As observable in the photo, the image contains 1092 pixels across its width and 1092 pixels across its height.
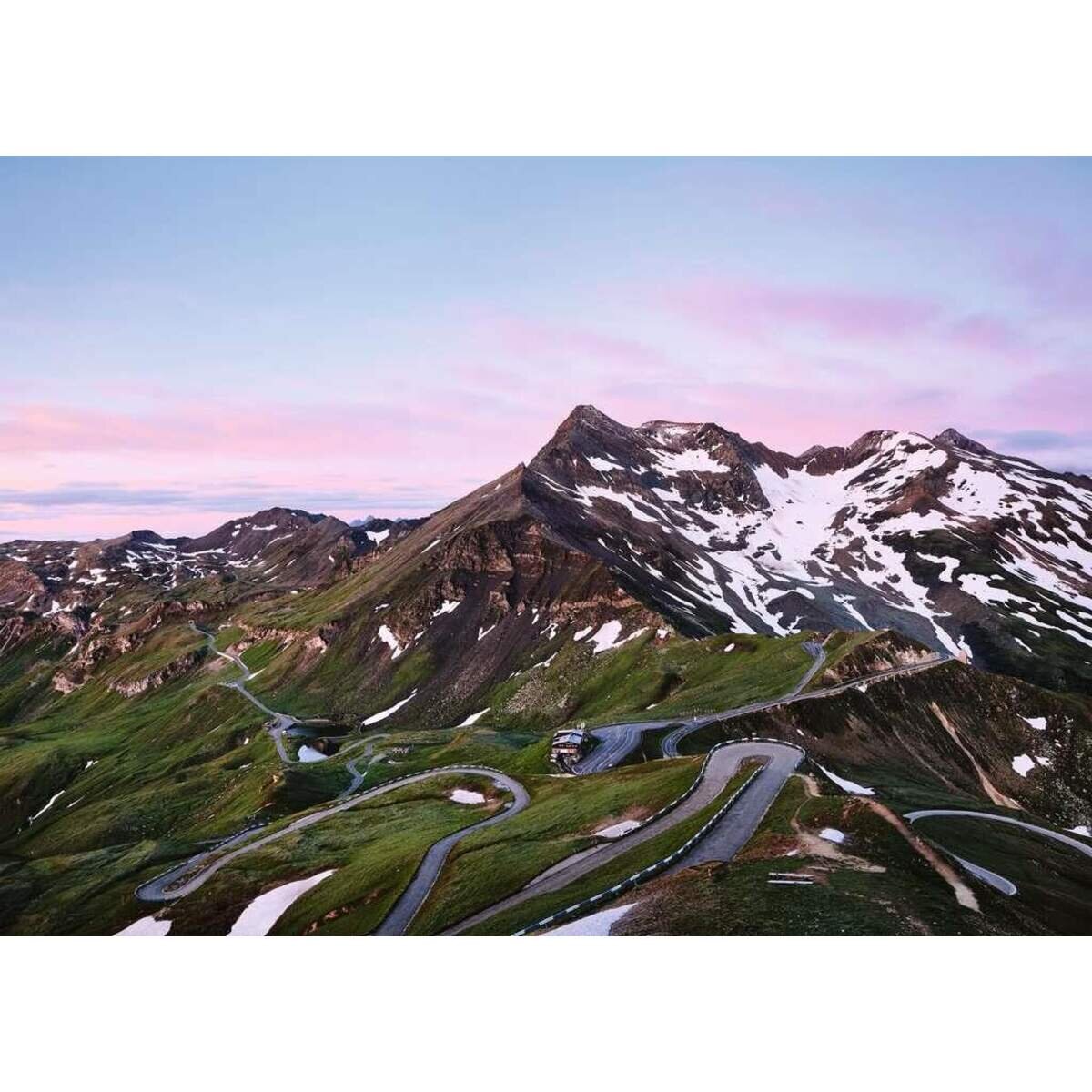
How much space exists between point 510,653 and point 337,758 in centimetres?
6622

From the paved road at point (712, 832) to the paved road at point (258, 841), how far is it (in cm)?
1354

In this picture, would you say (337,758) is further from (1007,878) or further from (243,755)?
(1007,878)

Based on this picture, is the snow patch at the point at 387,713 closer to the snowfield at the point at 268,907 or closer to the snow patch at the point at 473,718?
the snow patch at the point at 473,718

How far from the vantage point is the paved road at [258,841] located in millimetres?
71188

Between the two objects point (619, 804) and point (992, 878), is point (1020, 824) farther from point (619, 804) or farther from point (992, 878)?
point (619, 804)

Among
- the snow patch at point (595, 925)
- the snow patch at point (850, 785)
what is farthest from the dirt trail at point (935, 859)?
the snow patch at point (850, 785)

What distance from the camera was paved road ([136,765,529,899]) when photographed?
234 feet

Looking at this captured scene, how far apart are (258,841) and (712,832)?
54785 millimetres

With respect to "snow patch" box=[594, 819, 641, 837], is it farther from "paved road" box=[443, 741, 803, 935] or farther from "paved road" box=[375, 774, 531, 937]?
"paved road" box=[375, 774, 531, 937]

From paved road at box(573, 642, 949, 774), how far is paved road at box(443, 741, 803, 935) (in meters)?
18.4

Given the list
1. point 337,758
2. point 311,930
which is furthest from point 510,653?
point 311,930

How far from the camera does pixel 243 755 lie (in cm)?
14912

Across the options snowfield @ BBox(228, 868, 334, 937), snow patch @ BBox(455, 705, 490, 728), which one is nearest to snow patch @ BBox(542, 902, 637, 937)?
snowfield @ BBox(228, 868, 334, 937)

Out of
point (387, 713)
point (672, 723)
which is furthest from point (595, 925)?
point (387, 713)
